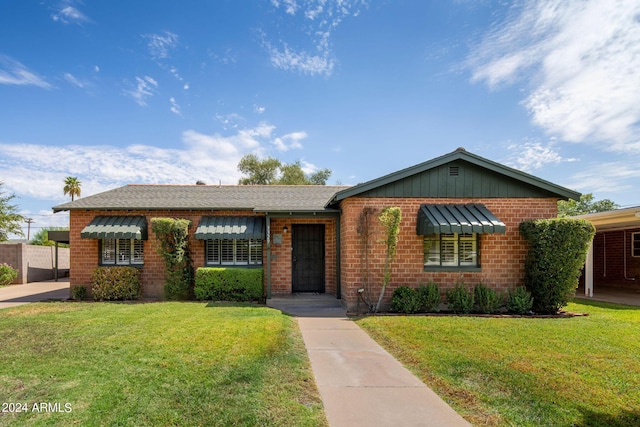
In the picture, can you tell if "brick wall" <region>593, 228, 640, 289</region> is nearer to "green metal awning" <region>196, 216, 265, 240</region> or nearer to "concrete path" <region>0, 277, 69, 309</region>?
"green metal awning" <region>196, 216, 265, 240</region>

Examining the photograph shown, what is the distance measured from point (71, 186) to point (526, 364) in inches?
1731

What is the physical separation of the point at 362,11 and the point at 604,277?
1760 cm

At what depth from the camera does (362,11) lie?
Answer: 10.8 m

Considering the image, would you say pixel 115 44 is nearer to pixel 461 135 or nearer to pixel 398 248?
pixel 398 248

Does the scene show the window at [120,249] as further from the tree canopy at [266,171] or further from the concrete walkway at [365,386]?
the tree canopy at [266,171]

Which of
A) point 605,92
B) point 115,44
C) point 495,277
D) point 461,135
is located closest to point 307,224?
point 495,277

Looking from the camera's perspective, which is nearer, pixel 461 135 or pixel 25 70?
pixel 25 70

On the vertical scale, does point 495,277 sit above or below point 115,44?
below

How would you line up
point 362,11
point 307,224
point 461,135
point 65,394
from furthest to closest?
point 461,135
point 307,224
point 362,11
point 65,394

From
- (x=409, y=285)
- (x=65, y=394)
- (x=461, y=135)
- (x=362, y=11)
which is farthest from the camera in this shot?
(x=461, y=135)

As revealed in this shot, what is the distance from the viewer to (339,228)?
11656 millimetres

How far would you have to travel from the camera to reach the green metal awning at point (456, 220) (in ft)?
30.3

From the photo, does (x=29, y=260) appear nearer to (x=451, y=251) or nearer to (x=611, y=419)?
(x=451, y=251)

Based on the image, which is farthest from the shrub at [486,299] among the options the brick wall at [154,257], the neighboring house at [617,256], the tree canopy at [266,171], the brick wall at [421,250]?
the tree canopy at [266,171]
